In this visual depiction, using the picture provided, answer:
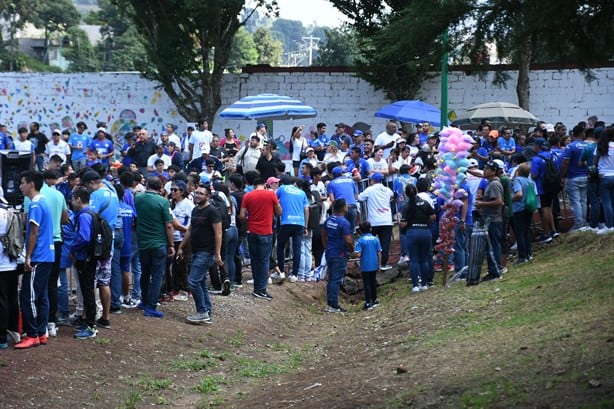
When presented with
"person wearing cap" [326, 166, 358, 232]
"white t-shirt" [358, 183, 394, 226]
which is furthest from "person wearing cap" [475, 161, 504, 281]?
"person wearing cap" [326, 166, 358, 232]

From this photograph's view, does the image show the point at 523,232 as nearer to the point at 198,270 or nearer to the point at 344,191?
the point at 344,191

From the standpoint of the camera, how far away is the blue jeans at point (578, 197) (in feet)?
65.7

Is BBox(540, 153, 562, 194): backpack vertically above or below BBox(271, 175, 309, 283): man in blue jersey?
above

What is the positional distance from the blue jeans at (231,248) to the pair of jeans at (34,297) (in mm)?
5128

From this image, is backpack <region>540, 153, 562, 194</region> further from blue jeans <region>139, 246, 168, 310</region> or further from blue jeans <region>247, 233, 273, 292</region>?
blue jeans <region>139, 246, 168, 310</region>

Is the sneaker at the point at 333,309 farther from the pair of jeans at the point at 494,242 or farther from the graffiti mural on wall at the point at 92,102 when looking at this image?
the graffiti mural on wall at the point at 92,102

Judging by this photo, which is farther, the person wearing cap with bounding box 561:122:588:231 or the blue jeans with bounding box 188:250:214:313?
the person wearing cap with bounding box 561:122:588:231

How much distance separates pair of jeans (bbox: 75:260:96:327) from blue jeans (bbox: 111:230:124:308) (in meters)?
1.27

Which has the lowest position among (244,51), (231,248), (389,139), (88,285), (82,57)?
(231,248)

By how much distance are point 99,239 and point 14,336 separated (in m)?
1.60

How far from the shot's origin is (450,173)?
1820cm

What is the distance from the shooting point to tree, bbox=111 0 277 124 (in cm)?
3338

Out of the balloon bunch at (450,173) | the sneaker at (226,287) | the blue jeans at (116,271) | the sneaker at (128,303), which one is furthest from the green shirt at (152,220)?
the balloon bunch at (450,173)

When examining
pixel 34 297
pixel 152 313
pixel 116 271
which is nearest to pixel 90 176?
pixel 116 271
